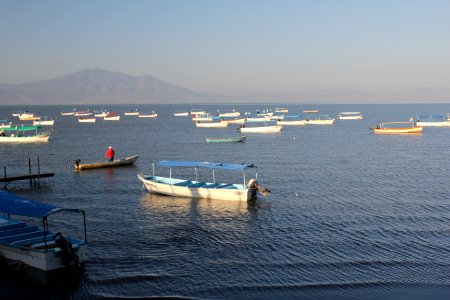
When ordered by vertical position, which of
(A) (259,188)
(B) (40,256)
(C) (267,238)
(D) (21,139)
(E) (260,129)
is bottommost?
(C) (267,238)

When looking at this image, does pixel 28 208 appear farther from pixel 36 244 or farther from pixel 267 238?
pixel 267 238

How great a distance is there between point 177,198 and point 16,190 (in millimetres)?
16315

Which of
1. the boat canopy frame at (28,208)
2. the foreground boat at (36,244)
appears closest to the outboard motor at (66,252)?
the foreground boat at (36,244)

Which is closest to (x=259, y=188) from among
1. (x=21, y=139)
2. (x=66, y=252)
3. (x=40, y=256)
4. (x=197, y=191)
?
(x=197, y=191)

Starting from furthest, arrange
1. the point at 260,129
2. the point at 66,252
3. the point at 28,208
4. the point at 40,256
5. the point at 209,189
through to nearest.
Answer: the point at 260,129, the point at 209,189, the point at 28,208, the point at 66,252, the point at 40,256

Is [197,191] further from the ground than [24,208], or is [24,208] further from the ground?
[24,208]

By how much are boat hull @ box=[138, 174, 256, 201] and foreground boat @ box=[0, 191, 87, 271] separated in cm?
1525

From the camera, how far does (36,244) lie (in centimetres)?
2330

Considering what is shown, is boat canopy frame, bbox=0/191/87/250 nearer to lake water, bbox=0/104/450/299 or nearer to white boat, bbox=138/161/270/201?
lake water, bbox=0/104/450/299

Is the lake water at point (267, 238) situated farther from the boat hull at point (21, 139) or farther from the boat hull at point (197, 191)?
the boat hull at point (21, 139)

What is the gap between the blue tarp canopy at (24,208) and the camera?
23.4 m

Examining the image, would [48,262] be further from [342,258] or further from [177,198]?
[177,198]

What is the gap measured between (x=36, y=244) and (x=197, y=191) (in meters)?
17.0

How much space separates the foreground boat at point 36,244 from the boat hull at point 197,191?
1525 cm
